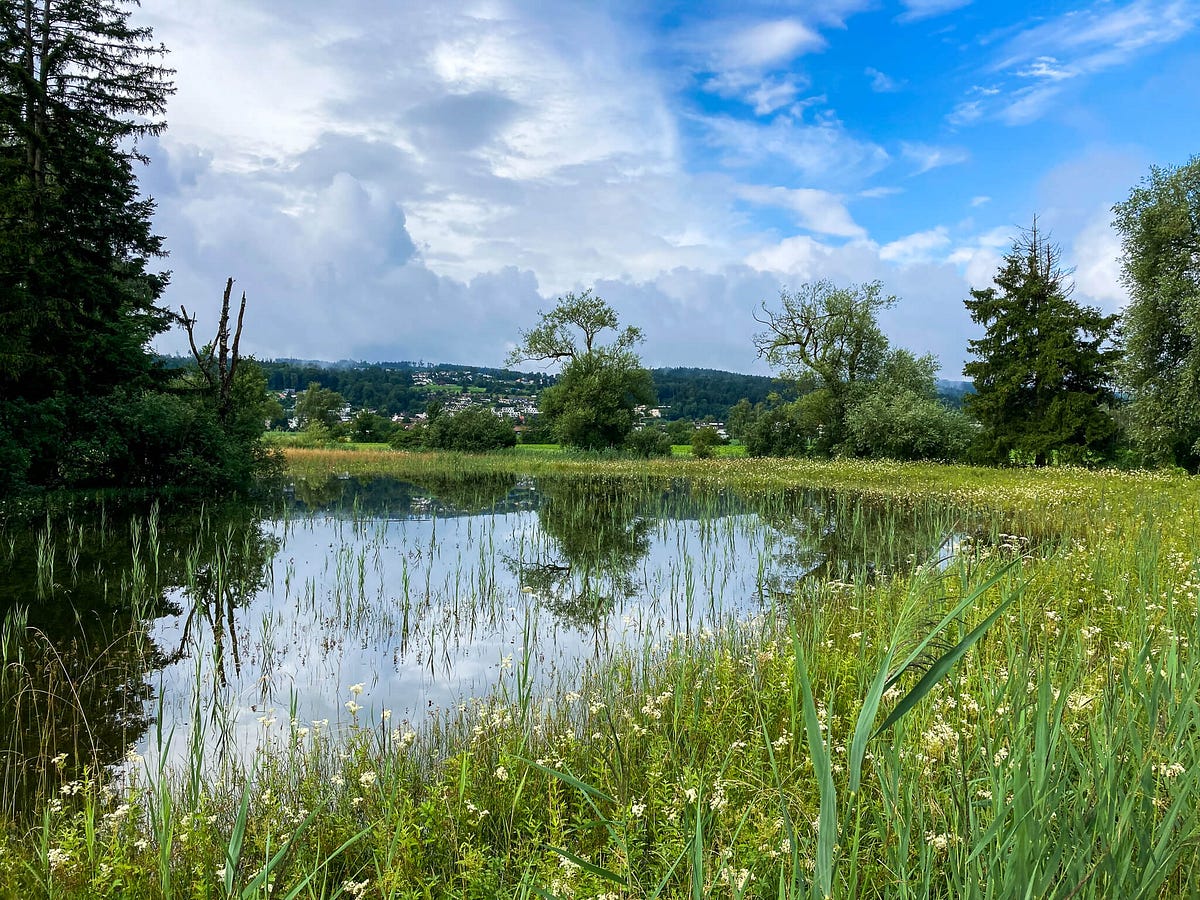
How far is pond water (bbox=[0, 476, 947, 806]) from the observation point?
549 centimetres

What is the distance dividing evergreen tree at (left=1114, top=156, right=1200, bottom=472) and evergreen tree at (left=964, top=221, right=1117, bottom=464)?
291cm

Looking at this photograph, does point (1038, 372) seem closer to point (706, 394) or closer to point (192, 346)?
point (192, 346)

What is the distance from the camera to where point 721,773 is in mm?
2213

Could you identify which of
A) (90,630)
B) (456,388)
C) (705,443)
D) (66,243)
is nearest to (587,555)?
(90,630)

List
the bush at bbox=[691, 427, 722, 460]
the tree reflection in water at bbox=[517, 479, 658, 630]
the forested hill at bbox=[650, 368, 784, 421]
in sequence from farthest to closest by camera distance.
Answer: the forested hill at bbox=[650, 368, 784, 421], the bush at bbox=[691, 427, 722, 460], the tree reflection in water at bbox=[517, 479, 658, 630]

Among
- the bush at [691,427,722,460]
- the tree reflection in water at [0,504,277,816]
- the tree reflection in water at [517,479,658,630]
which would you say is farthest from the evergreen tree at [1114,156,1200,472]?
the tree reflection in water at [0,504,277,816]

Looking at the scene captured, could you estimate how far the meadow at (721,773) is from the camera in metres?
1.62

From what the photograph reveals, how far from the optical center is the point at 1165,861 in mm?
1391

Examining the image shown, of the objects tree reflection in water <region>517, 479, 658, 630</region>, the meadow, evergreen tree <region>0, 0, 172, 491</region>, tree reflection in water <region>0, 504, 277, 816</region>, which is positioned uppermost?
evergreen tree <region>0, 0, 172, 491</region>

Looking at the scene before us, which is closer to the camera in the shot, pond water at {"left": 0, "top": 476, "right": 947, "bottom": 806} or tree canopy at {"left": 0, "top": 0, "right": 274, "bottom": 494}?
pond water at {"left": 0, "top": 476, "right": 947, "bottom": 806}

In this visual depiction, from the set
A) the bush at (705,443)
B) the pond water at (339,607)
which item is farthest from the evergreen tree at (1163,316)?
the bush at (705,443)

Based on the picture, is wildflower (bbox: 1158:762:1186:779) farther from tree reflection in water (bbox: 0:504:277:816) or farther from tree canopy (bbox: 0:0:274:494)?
tree canopy (bbox: 0:0:274:494)

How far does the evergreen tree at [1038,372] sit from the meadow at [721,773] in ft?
85.7

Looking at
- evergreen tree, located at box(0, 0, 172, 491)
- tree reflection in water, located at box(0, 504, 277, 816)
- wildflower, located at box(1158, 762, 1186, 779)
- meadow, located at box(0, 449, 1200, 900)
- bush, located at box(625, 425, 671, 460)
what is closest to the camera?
meadow, located at box(0, 449, 1200, 900)
